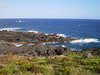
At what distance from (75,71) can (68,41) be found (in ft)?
112

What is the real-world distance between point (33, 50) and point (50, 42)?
19507mm

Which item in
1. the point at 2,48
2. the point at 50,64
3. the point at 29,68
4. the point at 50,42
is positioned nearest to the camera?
the point at 29,68

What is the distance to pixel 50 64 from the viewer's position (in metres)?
12.6

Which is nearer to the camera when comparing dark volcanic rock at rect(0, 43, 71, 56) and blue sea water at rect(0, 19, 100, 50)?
dark volcanic rock at rect(0, 43, 71, 56)

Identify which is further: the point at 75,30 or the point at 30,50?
the point at 75,30

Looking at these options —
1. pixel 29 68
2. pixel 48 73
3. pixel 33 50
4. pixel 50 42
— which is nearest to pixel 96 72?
pixel 48 73

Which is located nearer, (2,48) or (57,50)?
(2,48)

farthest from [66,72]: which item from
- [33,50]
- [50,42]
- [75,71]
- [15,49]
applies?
[50,42]

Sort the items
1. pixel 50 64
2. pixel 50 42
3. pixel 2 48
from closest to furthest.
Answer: pixel 50 64 < pixel 2 48 < pixel 50 42

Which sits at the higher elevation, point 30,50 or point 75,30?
point 30,50

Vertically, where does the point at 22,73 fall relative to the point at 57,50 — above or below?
above

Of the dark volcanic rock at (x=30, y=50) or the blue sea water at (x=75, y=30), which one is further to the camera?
the blue sea water at (x=75, y=30)

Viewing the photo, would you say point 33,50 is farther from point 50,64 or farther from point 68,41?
point 68,41

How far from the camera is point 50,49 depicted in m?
25.2
